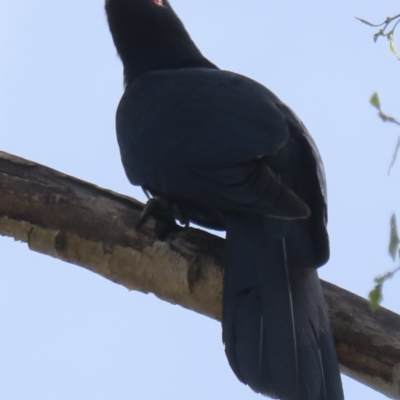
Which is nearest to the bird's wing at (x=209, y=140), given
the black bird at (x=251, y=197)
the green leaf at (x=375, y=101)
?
the black bird at (x=251, y=197)

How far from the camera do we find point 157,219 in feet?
12.1

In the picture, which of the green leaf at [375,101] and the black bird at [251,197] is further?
the black bird at [251,197]

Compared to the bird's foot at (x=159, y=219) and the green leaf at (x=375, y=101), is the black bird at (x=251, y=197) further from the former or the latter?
the green leaf at (x=375, y=101)

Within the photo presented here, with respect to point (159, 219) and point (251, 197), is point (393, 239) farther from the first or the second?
point (159, 219)

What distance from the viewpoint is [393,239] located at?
202 centimetres

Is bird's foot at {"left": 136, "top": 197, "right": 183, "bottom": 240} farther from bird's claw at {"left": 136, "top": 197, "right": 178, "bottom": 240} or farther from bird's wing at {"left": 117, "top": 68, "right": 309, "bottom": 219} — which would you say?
bird's wing at {"left": 117, "top": 68, "right": 309, "bottom": 219}

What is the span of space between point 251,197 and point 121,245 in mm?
650

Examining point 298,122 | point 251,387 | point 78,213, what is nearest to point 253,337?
point 251,387

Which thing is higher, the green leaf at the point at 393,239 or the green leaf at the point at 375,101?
the green leaf at the point at 375,101

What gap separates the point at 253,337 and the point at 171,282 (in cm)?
50

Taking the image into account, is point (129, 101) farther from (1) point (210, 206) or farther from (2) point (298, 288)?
(2) point (298, 288)

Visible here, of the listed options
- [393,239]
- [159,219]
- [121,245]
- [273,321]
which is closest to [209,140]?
[159,219]

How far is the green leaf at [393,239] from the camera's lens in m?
1.99

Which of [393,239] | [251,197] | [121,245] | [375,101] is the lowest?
[121,245]
